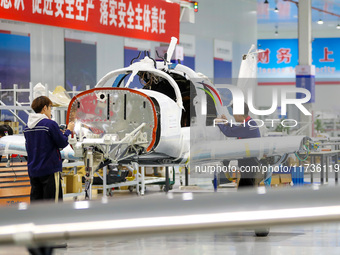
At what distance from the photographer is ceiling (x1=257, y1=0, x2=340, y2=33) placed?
74.5ft

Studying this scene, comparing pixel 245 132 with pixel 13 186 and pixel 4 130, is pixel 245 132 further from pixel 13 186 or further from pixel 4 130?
pixel 4 130

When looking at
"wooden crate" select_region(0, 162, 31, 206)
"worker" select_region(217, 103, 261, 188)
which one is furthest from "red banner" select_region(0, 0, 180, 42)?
"worker" select_region(217, 103, 261, 188)

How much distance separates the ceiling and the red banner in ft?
33.8

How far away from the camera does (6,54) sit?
13.5m

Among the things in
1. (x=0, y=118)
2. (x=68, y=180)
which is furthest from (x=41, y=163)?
(x=0, y=118)

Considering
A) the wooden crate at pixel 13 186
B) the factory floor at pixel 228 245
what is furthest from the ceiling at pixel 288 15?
the factory floor at pixel 228 245

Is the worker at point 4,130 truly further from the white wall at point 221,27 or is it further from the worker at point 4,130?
the white wall at point 221,27

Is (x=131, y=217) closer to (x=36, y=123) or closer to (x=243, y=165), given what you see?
(x=36, y=123)

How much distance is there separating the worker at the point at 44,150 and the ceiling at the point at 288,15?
1709 centimetres

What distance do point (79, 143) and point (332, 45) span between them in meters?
20.9

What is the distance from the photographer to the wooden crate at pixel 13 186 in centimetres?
826

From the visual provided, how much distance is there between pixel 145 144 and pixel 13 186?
8.13ft

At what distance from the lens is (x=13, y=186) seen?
8398mm

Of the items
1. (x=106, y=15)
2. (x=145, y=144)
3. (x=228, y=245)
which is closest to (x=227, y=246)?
(x=228, y=245)
